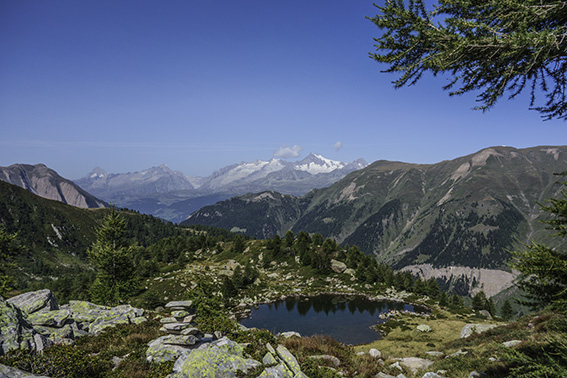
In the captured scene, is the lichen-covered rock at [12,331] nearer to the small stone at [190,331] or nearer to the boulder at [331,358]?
the small stone at [190,331]

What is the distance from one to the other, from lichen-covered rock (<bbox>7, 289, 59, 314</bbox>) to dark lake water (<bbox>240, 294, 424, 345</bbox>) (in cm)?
4203

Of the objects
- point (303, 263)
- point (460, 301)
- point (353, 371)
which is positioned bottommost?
point (460, 301)

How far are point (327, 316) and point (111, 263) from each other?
1949 inches

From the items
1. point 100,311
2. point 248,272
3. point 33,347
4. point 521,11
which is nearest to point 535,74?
point 521,11

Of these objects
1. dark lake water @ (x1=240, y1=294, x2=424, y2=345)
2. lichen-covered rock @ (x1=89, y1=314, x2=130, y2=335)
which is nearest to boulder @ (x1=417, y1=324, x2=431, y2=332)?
dark lake water @ (x1=240, y1=294, x2=424, y2=345)

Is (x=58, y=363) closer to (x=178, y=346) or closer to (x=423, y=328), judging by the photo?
(x=178, y=346)

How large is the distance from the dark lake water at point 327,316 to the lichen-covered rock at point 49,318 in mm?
42992

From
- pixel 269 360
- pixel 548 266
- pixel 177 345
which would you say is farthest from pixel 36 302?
pixel 548 266

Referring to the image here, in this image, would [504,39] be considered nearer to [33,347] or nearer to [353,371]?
[353,371]

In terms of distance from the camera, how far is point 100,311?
23.7 metres

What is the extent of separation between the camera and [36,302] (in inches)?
813

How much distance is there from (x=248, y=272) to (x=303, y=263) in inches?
905

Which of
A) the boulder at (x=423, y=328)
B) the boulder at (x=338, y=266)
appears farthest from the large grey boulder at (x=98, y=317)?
the boulder at (x=338, y=266)

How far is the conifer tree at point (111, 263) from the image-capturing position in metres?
38.2
